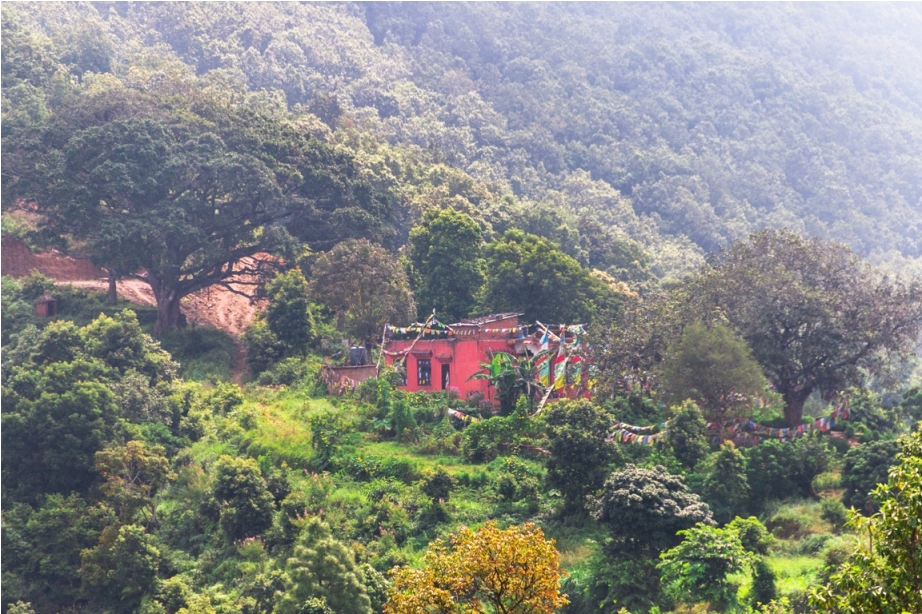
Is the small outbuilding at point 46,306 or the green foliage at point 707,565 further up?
the small outbuilding at point 46,306

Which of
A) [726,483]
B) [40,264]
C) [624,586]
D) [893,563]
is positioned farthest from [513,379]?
[893,563]

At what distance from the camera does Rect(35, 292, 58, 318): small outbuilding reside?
123 feet

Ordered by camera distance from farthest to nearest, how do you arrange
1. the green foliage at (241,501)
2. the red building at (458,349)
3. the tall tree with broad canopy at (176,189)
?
1. the tall tree with broad canopy at (176,189)
2. the red building at (458,349)
3. the green foliage at (241,501)

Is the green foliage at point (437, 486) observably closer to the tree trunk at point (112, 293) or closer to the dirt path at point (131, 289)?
the dirt path at point (131, 289)

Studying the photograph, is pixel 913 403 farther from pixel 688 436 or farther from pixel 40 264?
pixel 40 264

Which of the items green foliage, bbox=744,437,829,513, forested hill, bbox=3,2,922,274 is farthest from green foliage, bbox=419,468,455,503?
forested hill, bbox=3,2,922,274

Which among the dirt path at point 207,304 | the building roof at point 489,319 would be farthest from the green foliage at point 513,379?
the dirt path at point 207,304

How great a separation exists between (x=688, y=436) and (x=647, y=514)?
469cm

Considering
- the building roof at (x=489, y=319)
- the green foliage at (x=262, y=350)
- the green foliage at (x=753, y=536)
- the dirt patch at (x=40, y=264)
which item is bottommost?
the green foliage at (x=753, y=536)

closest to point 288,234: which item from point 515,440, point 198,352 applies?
point 198,352

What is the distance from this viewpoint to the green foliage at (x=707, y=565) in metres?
20.0

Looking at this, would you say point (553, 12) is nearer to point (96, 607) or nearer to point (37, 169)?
point (37, 169)

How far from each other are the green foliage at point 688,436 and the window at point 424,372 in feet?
30.1

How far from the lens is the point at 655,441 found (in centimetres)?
2648
